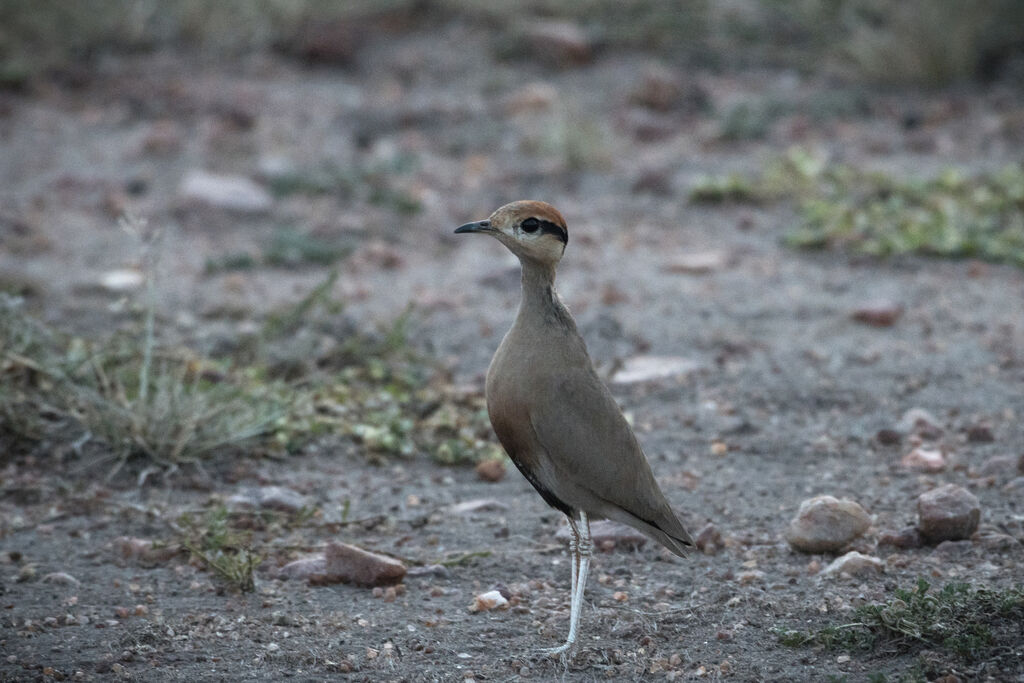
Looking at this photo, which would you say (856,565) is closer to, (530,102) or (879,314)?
(879,314)

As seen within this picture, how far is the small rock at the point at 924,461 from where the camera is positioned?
5008 millimetres

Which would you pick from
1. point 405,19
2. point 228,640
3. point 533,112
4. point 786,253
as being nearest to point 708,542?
point 228,640

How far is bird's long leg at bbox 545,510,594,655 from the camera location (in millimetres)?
3764

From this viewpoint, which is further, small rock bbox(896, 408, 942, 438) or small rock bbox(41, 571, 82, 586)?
small rock bbox(896, 408, 942, 438)

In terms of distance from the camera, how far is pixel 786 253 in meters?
7.42

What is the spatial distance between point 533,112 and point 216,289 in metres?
3.51

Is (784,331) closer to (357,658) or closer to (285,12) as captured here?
(357,658)

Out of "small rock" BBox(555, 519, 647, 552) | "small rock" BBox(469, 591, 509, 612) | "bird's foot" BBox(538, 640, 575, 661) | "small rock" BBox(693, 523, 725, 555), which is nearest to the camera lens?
"bird's foot" BBox(538, 640, 575, 661)

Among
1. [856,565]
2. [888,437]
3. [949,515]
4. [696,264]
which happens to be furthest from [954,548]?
[696,264]

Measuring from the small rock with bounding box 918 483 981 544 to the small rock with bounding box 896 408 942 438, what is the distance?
3.14 feet

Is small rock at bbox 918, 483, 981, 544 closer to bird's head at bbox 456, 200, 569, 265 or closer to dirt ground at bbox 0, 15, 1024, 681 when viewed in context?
dirt ground at bbox 0, 15, 1024, 681

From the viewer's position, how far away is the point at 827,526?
14.5 ft

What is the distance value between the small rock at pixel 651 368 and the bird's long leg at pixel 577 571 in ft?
6.84

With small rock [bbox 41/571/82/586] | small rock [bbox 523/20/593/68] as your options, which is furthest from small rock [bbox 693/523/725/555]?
small rock [bbox 523/20/593/68]
